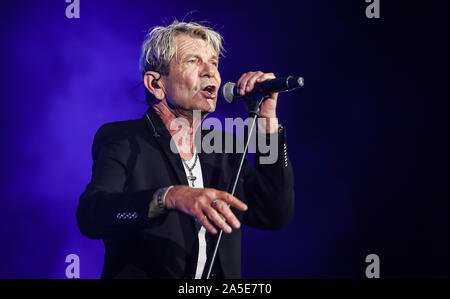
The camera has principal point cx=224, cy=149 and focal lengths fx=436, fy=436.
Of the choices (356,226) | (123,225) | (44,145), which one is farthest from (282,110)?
(123,225)

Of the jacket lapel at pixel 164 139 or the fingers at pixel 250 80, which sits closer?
the fingers at pixel 250 80

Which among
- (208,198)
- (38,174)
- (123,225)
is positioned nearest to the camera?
(208,198)

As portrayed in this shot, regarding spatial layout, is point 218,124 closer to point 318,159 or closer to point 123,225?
point 318,159

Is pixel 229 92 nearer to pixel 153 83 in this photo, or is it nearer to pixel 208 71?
pixel 208 71

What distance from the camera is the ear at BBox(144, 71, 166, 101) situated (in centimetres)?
193

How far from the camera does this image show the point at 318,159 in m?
2.99

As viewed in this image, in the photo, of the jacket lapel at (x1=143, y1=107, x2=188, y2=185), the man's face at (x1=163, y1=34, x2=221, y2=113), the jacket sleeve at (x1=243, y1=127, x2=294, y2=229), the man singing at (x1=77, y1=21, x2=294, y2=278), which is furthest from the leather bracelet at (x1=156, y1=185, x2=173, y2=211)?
the man's face at (x1=163, y1=34, x2=221, y2=113)

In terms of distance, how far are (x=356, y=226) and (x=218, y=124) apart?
1209 millimetres

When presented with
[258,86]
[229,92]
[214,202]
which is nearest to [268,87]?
[258,86]

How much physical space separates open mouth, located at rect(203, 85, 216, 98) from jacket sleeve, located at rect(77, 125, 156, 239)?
392 millimetres

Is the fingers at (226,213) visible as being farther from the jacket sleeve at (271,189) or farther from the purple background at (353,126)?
Answer: the purple background at (353,126)

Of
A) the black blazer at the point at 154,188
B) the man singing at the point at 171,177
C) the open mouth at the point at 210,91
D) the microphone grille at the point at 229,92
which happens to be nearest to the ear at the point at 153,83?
the man singing at the point at 171,177

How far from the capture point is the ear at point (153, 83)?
1930 mm

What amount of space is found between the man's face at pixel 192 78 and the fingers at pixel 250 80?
40cm
